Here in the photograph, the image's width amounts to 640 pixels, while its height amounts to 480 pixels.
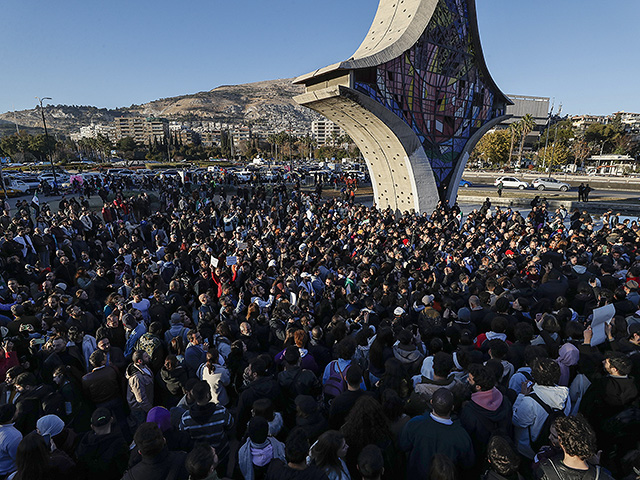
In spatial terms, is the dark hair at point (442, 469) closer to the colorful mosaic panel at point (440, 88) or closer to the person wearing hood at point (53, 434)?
the person wearing hood at point (53, 434)

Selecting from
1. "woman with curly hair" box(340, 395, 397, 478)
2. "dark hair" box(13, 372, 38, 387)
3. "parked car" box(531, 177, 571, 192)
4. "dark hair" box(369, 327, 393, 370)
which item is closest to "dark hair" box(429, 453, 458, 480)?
"woman with curly hair" box(340, 395, 397, 478)

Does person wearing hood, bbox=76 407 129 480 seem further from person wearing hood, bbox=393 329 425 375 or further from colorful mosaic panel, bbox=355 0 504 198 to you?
colorful mosaic panel, bbox=355 0 504 198

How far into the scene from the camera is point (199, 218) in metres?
14.5

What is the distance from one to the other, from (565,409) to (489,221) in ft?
41.1

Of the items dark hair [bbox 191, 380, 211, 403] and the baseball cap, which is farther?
dark hair [bbox 191, 380, 211, 403]

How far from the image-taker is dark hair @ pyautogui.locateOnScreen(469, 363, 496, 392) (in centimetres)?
313

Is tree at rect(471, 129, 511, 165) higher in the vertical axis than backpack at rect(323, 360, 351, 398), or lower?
higher

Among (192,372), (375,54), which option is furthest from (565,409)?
(375,54)

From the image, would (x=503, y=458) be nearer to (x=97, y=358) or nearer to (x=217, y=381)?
(x=217, y=381)

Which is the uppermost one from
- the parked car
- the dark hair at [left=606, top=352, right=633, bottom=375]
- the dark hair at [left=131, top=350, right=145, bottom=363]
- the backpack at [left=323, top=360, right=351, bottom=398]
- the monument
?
the monument

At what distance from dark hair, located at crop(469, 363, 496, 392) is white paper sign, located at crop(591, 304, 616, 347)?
2623 millimetres

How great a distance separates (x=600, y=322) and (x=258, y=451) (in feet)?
16.7

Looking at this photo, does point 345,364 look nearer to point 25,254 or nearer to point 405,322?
point 405,322

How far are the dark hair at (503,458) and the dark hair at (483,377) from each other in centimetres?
71
